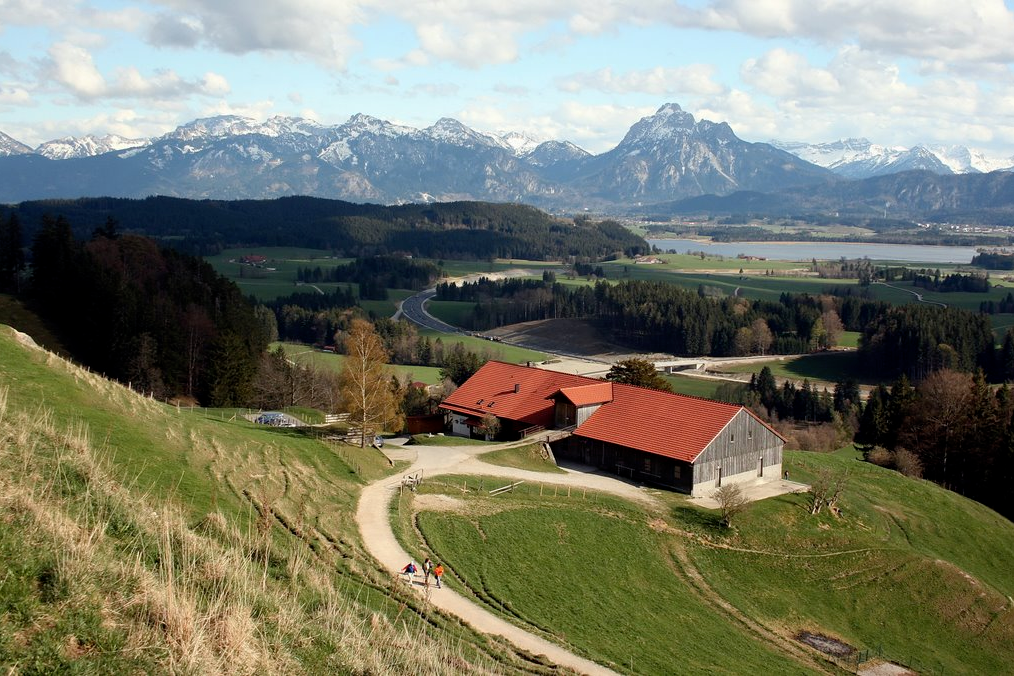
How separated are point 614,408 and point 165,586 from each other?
37.0 metres

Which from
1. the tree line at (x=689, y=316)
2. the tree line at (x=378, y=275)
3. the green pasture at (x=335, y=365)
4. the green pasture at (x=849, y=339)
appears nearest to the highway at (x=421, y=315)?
the tree line at (x=689, y=316)

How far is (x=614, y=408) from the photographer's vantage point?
149 feet

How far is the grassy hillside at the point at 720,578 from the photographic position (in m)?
23.4

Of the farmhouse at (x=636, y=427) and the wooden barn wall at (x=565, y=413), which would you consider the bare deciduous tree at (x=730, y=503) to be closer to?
the farmhouse at (x=636, y=427)

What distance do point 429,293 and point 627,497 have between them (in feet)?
485

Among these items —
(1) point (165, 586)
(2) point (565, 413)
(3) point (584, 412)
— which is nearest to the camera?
(1) point (165, 586)

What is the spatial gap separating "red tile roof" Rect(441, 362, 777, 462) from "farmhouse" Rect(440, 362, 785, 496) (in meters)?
0.05

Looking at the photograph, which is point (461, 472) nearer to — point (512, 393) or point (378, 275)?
point (512, 393)

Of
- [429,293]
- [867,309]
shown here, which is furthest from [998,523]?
[429,293]

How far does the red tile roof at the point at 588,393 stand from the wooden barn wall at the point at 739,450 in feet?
25.7

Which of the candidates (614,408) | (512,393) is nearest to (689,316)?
(512,393)

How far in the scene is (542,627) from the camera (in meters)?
21.4

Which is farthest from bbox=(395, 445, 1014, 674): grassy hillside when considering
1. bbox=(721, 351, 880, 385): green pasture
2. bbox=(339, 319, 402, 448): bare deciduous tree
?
bbox=(721, 351, 880, 385): green pasture

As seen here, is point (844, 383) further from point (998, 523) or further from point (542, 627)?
point (542, 627)
